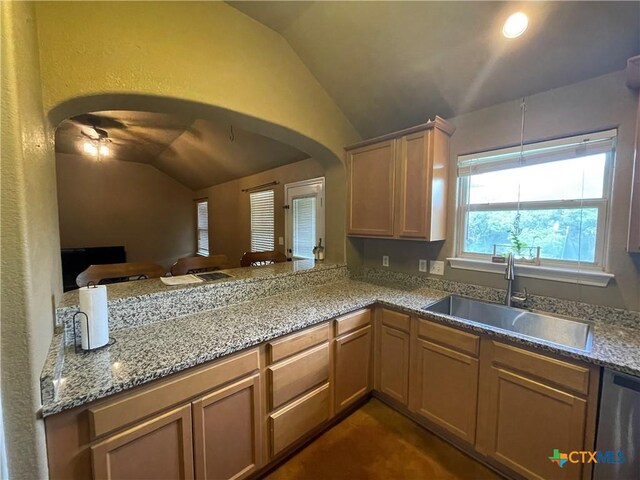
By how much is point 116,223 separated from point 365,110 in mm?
5593

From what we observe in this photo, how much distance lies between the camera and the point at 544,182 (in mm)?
1848

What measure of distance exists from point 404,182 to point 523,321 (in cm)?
130

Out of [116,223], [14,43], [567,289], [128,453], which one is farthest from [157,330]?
[116,223]

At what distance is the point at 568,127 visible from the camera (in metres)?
1.69

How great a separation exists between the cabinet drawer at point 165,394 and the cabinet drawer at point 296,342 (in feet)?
0.34

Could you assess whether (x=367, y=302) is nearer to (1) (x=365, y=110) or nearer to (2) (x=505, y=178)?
(2) (x=505, y=178)

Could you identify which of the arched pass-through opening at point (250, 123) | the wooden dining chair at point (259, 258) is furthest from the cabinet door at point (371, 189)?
the wooden dining chair at point (259, 258)

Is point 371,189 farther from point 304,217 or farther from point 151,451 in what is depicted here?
point 151,451

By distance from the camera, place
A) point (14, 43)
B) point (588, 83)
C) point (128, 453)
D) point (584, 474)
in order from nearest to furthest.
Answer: point (14, 43)
point (128, 453)
point (584, 474)
point (588, 83)

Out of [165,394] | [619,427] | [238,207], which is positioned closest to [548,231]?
[619,427]

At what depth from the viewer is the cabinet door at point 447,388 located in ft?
5.30

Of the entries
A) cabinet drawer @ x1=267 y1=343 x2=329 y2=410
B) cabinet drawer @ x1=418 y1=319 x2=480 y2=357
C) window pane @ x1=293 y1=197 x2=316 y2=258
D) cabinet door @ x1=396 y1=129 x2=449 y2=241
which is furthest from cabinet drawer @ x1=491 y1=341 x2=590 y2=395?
window pane @ x1=293 y1=197 x2=316 y2=258

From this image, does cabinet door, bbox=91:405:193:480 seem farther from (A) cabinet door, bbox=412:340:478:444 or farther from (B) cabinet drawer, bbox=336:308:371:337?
(A) cabinet door, bbox=412:340:478:444

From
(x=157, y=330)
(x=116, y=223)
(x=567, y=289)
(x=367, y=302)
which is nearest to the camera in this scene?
Answer: (x=157, y=330)
